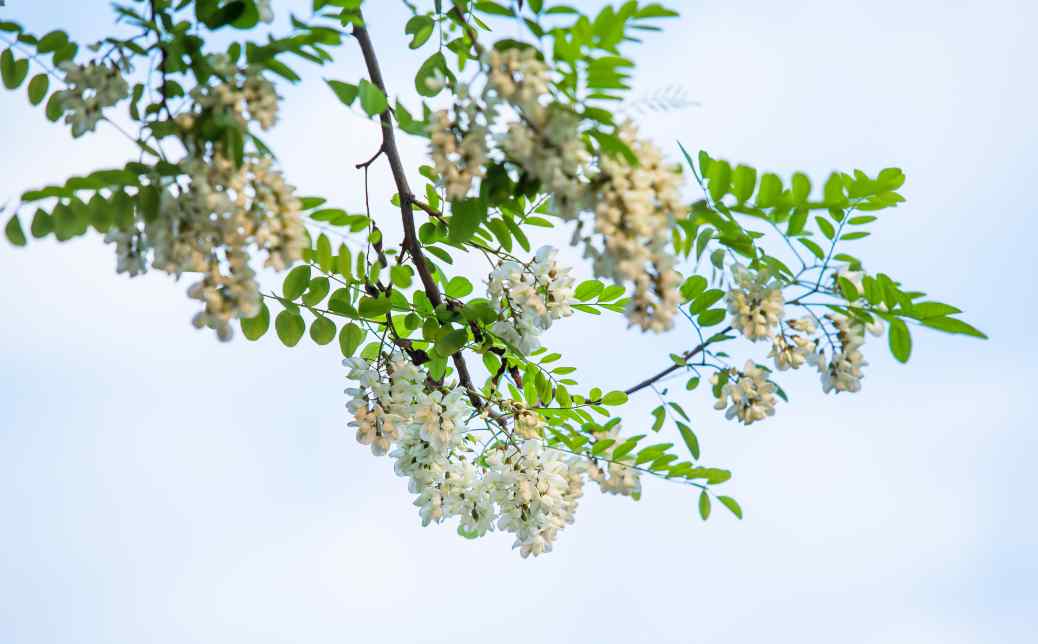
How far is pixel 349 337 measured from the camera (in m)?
2.80

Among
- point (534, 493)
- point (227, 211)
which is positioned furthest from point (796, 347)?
point (227, 211)

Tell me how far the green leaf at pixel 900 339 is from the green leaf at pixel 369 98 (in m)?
1.15

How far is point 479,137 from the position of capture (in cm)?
194

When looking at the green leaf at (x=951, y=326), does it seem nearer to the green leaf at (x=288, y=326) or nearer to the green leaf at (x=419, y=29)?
the green leaf at (x=419, y=29)

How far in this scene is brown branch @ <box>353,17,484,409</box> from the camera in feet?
8.36

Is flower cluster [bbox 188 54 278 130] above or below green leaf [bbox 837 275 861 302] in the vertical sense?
above

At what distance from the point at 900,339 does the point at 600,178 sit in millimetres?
803

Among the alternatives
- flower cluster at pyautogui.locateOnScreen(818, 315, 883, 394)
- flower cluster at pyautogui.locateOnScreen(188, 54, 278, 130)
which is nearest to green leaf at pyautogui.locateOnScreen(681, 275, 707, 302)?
flower cluster at pyautogui.locateOnScreen(818, 315, 883, 394)

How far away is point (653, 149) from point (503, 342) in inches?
38.9

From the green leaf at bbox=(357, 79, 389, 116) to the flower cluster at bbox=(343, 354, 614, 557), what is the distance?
73cm

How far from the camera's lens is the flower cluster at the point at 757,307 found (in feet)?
7.98

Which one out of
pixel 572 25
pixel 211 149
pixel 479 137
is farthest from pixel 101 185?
pixel 572 25

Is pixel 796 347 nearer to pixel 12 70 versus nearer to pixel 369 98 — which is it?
pixel 369 98

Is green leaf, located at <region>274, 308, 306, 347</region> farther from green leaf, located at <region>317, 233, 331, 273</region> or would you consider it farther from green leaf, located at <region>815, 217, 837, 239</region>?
green leaf, located at <region>815, 217, 837, 239</region>
